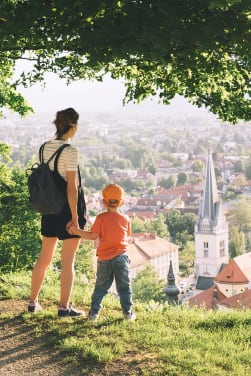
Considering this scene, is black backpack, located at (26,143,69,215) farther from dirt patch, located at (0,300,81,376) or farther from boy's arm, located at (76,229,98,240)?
dirt patch, located at (0,300,81,376)

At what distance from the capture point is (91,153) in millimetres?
159625

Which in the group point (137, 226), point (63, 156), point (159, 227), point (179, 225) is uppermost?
point (63, 156)

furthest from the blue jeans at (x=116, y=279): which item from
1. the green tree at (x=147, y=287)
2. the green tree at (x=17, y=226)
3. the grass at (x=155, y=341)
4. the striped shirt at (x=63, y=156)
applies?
the green tree at (x=147, y=287)

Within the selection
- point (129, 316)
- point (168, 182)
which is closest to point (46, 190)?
point (129, 316)

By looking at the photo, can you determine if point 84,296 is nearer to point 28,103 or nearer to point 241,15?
point 241,15

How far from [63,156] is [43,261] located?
29.9 inches

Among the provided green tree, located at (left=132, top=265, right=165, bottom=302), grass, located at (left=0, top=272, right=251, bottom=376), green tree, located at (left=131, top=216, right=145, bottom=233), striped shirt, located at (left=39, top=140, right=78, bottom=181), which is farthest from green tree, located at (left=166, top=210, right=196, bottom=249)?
striped shirt, located at (left=39, top=140, right=78, bottom=181)

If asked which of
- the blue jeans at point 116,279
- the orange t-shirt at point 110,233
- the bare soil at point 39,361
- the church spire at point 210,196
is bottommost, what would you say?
the church spire at point 210,196

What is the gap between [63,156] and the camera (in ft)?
12.6

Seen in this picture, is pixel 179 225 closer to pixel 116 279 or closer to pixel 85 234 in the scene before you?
pixel 116 279

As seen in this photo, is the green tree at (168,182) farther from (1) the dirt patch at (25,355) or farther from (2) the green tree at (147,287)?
(1) the dirt patch at (25,355)

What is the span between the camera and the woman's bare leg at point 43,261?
13.4ft

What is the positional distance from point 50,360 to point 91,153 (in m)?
157

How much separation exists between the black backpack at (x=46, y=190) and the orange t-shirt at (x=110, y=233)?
0.29 metres
